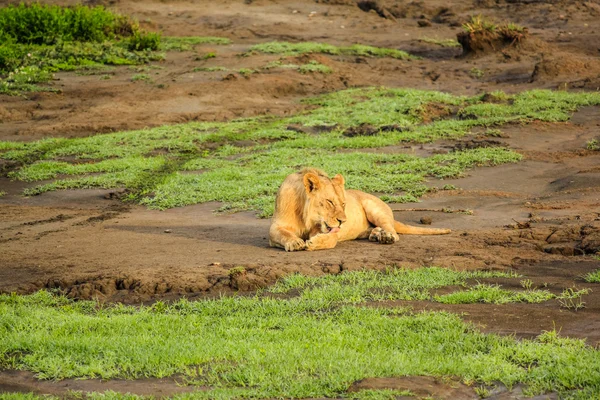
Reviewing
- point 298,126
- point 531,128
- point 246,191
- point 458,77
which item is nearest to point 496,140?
point 531,128

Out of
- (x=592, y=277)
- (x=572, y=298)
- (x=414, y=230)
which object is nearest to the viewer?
(x=572, y=298)

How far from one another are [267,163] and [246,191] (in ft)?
7.49

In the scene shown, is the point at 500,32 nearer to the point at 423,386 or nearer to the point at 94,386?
the point at 423,386

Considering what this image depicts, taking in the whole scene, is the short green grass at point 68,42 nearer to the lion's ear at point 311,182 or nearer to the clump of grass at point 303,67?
the clump of grass at point 303,67

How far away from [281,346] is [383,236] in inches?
152

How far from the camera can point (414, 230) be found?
36.8 feet

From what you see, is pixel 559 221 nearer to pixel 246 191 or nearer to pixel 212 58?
pixel 246 191

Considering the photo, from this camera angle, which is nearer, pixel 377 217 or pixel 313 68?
pixel 377 217

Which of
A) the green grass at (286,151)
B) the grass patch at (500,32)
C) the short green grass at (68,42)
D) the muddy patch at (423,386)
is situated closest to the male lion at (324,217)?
the green grass at (286,151)

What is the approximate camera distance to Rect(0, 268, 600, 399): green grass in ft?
20.6

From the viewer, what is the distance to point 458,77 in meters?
25.4

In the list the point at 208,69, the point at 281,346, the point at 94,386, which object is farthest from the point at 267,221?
the point at 208,69

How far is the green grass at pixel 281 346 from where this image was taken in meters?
6.27

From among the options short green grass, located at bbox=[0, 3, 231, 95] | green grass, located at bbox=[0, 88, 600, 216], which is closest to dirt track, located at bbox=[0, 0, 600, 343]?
green grass, located at bbox=[0, 88, 600, 216]
